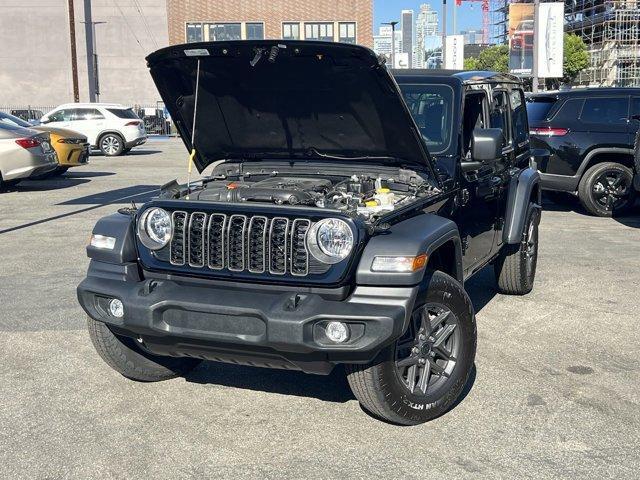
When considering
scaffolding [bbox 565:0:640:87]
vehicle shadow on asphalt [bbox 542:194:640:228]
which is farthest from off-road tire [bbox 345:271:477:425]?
scaffolding [bbox 565:0:640:87]

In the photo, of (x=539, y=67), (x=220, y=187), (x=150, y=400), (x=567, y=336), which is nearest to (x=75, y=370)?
(x=150, y=400)

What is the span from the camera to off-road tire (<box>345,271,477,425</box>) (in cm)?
413

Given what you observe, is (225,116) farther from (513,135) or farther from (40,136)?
(40,136)

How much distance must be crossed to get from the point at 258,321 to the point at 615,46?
60452 mm

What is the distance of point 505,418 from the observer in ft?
14.6

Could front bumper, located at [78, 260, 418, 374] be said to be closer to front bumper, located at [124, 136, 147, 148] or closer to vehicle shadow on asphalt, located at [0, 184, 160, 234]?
vehicle shadow on asphalt, located at [0, 184, 160, 234]

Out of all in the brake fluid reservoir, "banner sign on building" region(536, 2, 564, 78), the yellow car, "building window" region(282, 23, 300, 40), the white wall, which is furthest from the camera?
"building window" region(282, 23, 300, 40)

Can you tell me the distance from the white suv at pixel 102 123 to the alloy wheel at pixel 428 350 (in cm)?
2291

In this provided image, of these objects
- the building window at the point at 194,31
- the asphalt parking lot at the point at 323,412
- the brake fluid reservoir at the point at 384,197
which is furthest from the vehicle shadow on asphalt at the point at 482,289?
the building window at the point at 194,31

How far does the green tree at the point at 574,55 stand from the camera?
57.1 metres

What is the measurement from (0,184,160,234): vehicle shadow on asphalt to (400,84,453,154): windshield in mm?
7408

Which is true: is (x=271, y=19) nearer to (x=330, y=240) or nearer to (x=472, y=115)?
(x=472, y=115)

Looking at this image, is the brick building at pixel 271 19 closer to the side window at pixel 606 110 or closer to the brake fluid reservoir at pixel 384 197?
the side window at pixel 606 110

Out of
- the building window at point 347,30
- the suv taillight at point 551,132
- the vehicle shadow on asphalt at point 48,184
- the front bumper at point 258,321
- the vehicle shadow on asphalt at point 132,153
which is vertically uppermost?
the building window at point 347,30
